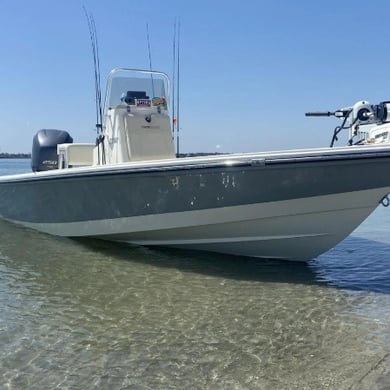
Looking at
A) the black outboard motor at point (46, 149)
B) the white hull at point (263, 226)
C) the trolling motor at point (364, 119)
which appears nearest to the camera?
the white hull at point (263, 226)

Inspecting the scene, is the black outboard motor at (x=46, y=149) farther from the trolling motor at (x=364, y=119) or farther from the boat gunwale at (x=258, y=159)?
the trolling motor at (x=364, y=119)

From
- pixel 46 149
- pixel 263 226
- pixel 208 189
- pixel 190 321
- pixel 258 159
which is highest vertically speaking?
pixel 46 149

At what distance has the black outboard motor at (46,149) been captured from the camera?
8883 millimetres

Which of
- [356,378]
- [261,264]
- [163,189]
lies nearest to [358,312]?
[356,378]

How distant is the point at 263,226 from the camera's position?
560cm

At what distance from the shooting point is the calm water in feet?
10.2

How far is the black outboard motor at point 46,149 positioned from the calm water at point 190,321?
2543 millimetres

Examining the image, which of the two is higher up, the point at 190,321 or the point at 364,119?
the point at 364,119

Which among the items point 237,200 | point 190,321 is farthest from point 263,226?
point 190,321

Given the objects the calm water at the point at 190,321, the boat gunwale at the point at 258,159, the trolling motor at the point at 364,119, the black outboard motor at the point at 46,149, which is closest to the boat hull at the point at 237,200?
the boat gunwale at the point at 258,159

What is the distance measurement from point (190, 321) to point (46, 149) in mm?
5999

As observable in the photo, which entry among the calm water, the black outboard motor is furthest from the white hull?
the black outboard motor

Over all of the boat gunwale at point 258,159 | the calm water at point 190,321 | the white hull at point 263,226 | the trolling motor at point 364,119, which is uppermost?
the trolling motor at point 364,119

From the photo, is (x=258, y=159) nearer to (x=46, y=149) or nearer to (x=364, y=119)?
(x=364, y=119)
